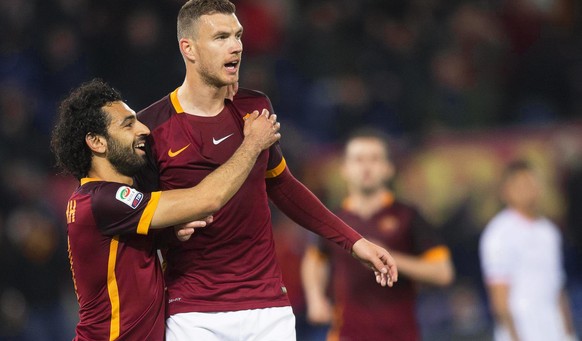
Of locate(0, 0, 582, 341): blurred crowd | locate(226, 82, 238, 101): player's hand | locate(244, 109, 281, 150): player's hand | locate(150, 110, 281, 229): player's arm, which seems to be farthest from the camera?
locate(0, 0, 582, 341): blurred crowd

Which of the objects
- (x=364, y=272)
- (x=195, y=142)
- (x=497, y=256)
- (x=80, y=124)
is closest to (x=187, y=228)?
(x=195, y=142)

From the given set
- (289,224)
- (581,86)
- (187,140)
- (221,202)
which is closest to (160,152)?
(187,140)

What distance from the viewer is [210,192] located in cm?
440

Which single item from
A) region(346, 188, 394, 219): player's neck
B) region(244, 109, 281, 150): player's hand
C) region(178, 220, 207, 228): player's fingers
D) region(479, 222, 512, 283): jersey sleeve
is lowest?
region(479, 222, 512, 283): jersey sleeve

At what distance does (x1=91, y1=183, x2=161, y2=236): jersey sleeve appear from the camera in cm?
444

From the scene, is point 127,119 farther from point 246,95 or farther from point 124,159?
point 246,95

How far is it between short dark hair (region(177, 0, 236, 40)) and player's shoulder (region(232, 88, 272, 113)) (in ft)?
1.24

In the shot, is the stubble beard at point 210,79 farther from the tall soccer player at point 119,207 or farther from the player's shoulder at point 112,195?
the player's shoulder at point 112,195

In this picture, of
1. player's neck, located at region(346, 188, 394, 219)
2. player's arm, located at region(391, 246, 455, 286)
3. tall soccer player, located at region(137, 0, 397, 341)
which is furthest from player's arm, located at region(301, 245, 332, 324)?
tall soccer player, located at region(137, 0, 397, 341)

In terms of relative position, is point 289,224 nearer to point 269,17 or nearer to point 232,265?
point 269,17

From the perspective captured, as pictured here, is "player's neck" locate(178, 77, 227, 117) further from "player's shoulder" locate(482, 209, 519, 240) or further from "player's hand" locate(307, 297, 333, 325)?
"player's shoulder" locate(482, 209, 519, 240)

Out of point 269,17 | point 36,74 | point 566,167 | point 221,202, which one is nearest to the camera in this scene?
point 221,202

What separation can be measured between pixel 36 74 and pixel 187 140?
7036 mm

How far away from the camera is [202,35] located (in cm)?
466
